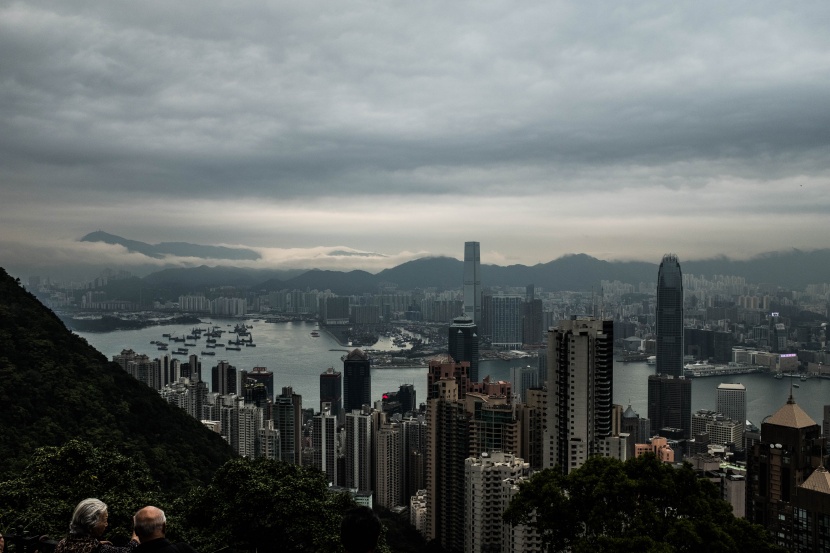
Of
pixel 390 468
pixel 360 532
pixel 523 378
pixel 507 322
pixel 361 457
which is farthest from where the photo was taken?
pixel 507 322

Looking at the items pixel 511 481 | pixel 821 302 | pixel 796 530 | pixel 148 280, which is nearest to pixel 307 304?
pixel 148 280

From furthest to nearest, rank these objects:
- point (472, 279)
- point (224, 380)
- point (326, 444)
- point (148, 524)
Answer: point (472, 279), point (224, 380), point (326, 444), point (148, 524)

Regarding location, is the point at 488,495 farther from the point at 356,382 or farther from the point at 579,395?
the point at 356,382

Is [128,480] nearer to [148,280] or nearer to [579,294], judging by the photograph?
[148,280]

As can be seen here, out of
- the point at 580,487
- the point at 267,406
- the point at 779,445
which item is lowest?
the point at 267,406

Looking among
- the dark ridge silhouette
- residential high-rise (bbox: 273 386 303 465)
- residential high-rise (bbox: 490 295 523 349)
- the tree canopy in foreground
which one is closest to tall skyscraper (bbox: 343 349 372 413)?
residential high-rise (bbox: 273 386 303 465)

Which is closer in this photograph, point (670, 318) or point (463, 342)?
point (670, 318)

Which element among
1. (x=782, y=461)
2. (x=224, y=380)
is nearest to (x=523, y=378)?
(x=224, y=380)

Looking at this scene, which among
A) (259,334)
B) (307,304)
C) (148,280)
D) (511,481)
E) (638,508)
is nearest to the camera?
(638,508)
